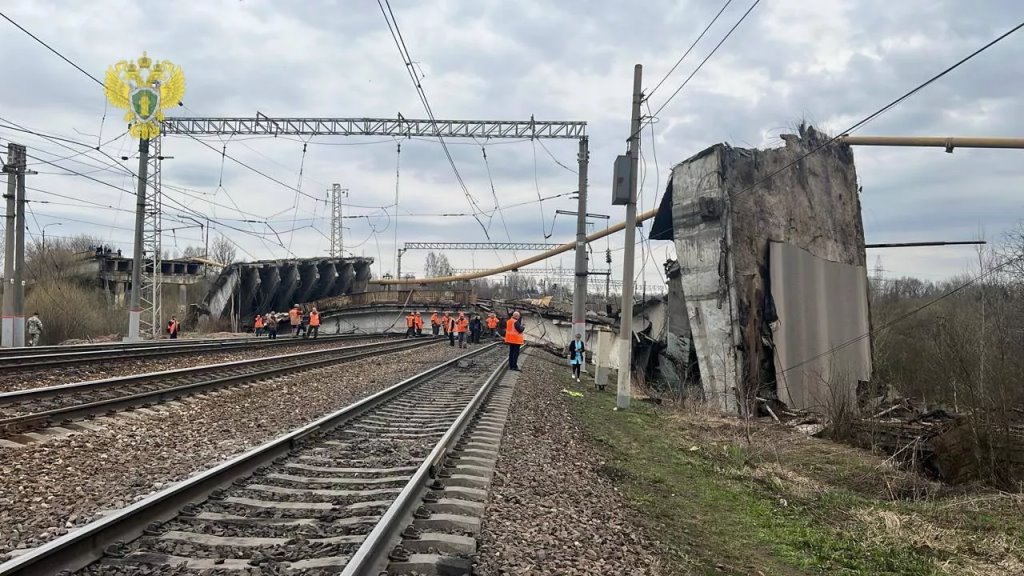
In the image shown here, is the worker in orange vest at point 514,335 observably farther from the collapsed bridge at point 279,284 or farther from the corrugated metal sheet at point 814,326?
the collapsed bridge at point 279,284

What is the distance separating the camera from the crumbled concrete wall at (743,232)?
1736 cm

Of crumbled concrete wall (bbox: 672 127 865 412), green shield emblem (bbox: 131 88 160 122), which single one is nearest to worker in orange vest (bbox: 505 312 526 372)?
crumbled concrete wall (bbox: 672 127 865 412)

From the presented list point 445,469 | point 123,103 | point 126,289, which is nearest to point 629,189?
point 445,469

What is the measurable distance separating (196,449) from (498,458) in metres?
→ 3.13

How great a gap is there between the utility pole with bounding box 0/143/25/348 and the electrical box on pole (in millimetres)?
21714

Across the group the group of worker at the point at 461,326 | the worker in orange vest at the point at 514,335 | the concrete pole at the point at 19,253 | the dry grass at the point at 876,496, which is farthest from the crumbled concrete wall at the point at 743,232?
the concrete pole at the point at 19,253

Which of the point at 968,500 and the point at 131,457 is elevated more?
the point at 131,457

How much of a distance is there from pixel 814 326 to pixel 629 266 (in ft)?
21.2

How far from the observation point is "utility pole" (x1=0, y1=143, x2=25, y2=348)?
24.5 m

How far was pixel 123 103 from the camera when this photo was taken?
2686cm

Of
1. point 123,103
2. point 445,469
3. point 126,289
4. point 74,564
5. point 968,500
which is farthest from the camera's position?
point 126,289

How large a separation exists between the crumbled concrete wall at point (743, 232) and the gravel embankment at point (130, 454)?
9468 mm

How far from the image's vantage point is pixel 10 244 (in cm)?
2505

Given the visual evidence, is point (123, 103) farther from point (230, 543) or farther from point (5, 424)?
point (230, 543)
